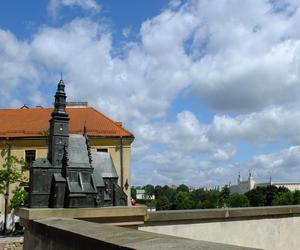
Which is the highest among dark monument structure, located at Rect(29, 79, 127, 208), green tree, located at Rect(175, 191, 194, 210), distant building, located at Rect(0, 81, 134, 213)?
distant building, located at Rect(0, 81, 134, 213)

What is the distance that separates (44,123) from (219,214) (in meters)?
34.9

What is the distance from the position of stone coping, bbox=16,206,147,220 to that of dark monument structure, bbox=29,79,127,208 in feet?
0.96

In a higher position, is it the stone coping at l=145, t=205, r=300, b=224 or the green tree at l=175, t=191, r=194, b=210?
the stone coping at l=145, t=205, r=300, b=224

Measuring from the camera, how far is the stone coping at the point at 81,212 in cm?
604

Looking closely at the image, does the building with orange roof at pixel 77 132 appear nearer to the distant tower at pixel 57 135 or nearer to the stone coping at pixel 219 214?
the stone coping at pixel 219 214

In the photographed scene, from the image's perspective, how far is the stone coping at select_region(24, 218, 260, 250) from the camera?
2.92 metres

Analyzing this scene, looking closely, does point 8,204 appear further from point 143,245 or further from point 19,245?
point 143,245

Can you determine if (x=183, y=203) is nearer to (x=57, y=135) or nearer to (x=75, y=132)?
(x=75, y=132)

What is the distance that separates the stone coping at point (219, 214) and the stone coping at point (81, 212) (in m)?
0.62

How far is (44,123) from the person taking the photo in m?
41.3

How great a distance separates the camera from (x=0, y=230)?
108 feet

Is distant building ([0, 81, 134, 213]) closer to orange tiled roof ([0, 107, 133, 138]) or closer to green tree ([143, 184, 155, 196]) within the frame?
orange tiled roof ([0, 107, 133, 138])

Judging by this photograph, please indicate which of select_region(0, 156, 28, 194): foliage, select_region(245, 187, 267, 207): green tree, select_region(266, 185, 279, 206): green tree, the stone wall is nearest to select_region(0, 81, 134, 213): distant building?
select_region(0, 156, 28, 194): foliage

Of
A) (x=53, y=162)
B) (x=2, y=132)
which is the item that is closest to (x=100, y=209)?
(x=53, y=162)
